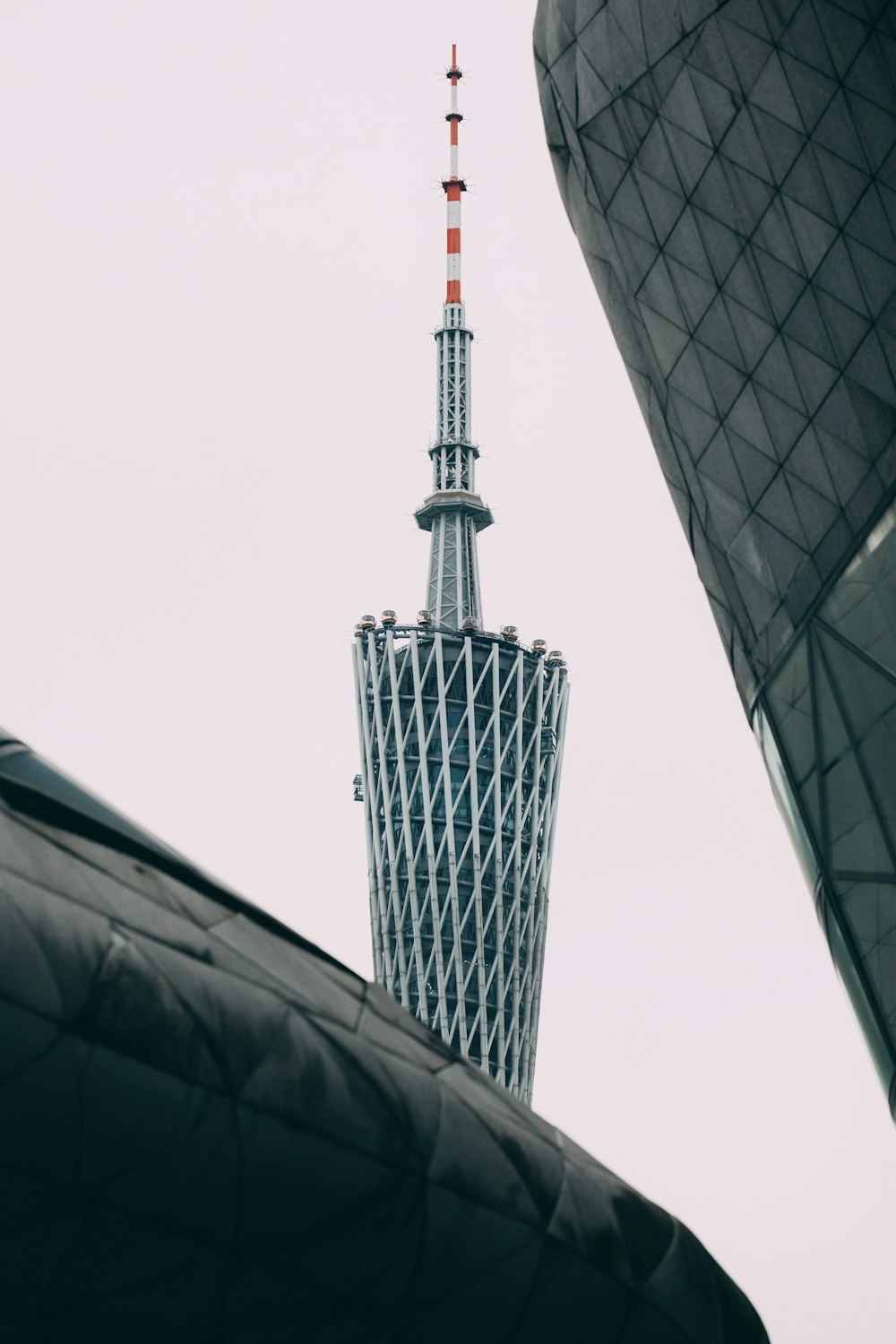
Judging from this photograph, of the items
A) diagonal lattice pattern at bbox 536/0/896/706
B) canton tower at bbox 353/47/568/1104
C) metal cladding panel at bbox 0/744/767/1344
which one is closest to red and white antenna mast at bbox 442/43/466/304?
canton tower at bbox 353/47/568/1104

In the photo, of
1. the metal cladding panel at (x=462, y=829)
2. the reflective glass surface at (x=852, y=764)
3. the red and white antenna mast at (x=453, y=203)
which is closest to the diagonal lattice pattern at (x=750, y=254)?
the reflective glass surface at (x=852, y=764)

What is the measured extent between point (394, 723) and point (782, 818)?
360 ft

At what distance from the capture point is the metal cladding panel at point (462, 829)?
458 feet

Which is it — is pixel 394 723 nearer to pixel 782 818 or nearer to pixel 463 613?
pixel 463 613

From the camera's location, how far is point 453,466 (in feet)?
524

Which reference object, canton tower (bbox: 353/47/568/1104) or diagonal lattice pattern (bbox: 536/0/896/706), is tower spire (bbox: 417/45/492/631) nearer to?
canton tower (bbox: 353/47/568/1104)

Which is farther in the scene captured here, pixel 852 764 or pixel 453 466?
pixel 453 466

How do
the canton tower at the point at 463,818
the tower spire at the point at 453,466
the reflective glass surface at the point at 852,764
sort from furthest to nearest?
the tower spire at the point at 453,466, the canton tower at the point at 463,818, the reflective glass surface at the point at 852,764

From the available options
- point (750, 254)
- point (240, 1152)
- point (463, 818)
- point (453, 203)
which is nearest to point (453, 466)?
point (453, 203)

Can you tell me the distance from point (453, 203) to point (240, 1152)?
14838 centimetres

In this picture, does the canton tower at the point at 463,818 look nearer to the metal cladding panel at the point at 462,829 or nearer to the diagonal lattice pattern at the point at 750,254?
the metal cladding panel at the point at 462,829

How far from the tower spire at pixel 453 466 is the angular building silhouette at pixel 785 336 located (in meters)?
117

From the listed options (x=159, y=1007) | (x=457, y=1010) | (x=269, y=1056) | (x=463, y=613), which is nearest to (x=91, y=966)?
(x=159, y=1007)

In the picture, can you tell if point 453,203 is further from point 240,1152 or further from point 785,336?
point 240,1152
